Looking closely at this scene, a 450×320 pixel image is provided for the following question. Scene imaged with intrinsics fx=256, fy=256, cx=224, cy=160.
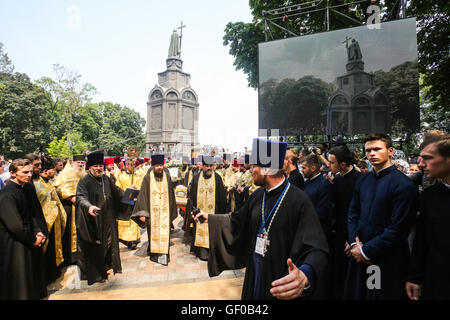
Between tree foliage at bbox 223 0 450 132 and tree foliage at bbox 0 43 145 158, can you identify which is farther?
tree foliage at bbox 0 43 145 158

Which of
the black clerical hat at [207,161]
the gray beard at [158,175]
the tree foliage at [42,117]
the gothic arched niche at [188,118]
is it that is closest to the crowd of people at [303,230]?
the gray beard at [158,175]

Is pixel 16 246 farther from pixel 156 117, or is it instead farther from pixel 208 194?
pixel 156 117

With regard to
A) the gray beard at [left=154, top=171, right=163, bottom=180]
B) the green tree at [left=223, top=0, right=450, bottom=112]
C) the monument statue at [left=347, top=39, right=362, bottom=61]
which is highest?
the green tree at [left=223, top=0, right=450, bottom=112]

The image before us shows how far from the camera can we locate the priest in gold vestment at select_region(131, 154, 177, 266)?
19.5ft

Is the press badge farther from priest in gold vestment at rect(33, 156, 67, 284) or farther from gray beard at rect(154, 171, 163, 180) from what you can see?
gray beard at rect(154, 171, 163, 180)

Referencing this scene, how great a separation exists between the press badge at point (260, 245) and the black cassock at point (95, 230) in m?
3.67

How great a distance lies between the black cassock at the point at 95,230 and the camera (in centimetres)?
497

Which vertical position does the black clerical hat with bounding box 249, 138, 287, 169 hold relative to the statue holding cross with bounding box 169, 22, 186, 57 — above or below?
below

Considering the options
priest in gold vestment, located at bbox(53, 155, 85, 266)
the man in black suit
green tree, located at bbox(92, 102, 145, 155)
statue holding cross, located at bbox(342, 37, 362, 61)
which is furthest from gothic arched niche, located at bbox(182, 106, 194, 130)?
the man in black suit

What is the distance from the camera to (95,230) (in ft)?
16.5

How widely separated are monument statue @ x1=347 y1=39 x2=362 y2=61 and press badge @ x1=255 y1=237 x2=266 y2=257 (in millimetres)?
11258

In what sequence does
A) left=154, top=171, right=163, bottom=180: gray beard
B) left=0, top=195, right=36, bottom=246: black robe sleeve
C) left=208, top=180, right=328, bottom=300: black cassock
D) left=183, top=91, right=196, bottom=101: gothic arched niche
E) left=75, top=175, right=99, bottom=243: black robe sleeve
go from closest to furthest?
left=208, top=180, right=328, bottom=300: black cassock
left=0, top=195, right=36, bottom=246: black robe sleeve
left=75, top=175, right=99, bottom=243: black robe sleeve
left=154, top=171, right=163, bottom=180: gray beard
left=183, top=91, right=196, bottom=101: gothic arched niche

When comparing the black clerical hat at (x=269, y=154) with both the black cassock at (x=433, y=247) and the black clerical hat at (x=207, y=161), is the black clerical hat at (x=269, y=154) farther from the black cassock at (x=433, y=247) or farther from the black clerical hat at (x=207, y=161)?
the black clerical hat at (x=207, y=161)

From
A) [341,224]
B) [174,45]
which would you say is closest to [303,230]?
[341,224]
